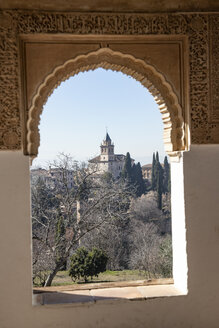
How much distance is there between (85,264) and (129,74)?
Answer: 8.67m

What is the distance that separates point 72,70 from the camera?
3.43m

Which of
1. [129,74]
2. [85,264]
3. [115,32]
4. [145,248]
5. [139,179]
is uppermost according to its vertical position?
[115,32]

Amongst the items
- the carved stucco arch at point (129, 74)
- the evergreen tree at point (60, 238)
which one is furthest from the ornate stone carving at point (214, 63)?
the evergreen tree at point (60, 238)

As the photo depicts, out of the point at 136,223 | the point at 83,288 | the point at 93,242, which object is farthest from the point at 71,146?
the point at 83,288

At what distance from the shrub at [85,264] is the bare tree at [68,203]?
0.41 m

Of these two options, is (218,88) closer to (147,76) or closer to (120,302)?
(147,76)

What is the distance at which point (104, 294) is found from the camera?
3553 millimetres

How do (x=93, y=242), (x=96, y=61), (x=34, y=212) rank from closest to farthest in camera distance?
(x=96, y=61), (x=34, y=212), (x=93, y=242)

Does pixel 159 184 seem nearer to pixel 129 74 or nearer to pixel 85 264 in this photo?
pixel 85 264

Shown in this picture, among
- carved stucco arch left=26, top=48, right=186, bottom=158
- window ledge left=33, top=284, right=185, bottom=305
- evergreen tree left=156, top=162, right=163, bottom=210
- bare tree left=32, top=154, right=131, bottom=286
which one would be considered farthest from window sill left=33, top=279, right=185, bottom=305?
evergreen tree left=156, top=162, right=163, bottom=210

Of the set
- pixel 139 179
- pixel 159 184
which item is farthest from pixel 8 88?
pixel 139 179

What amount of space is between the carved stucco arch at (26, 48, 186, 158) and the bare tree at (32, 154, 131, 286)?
25.7 ft

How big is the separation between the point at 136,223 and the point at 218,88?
14.6 m

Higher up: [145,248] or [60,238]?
[60,238]
